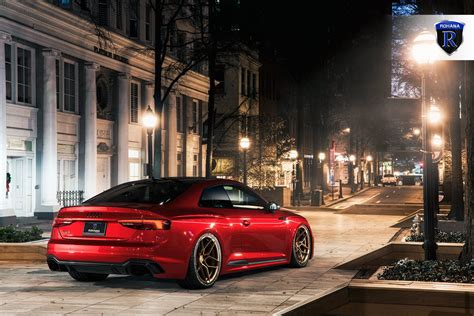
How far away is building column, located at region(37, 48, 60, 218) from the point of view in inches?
1215

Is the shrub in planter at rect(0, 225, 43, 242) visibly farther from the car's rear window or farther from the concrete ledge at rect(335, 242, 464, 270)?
the concrete ledge at rect(335, 242, 464, 270)

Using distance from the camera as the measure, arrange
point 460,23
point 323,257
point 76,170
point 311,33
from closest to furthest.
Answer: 1. point 323,257
2. point 460,23
3. point 76,170
4. point 311,33

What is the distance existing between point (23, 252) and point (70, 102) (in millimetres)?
20591

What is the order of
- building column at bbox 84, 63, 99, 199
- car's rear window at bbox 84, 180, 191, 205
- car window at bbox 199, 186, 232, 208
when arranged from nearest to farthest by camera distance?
car's rear window at bbox 84, 180, 191, 205
car window at bbox 199, 186, 232, 208
building column at bbox 84, 63, 99, 199

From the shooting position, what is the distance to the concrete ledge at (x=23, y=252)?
1448cm

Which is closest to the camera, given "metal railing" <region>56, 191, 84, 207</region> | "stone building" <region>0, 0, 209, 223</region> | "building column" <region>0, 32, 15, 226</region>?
"building column" <region>0, 32, 15, 226</region>

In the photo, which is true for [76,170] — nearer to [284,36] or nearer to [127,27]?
[127,27]

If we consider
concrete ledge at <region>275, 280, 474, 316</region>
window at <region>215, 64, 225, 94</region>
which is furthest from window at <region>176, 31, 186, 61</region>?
concrete ledge at <region>275, 280, 474, 316</region>

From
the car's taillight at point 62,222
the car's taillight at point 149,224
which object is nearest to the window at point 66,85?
the car's taillight at point 62,222

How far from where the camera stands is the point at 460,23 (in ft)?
56.5

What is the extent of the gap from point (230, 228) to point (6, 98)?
62.7ft

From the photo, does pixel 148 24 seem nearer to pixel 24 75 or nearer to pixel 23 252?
pixel 24 75

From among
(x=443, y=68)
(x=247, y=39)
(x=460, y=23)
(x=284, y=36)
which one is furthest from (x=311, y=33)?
(x=460, y=23)

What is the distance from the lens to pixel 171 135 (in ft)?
154
